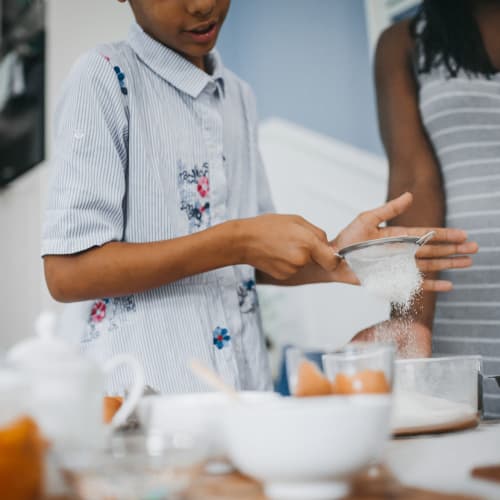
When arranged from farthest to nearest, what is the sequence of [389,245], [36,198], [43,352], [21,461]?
[36,198] → [389,245] → [43,352] → [21,461]

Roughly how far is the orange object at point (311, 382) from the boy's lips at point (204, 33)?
722mm

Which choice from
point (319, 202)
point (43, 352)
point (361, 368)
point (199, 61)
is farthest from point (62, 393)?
point (319, 202)

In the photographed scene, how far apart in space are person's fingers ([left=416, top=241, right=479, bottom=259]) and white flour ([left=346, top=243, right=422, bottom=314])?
0.18 m

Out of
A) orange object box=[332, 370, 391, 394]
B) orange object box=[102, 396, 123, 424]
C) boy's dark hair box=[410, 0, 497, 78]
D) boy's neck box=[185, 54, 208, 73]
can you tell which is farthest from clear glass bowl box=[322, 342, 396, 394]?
boy's dark hair box=[410, 0, 497, 78]

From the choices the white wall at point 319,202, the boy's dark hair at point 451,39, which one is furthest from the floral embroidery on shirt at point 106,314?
the white wall at point 319,202

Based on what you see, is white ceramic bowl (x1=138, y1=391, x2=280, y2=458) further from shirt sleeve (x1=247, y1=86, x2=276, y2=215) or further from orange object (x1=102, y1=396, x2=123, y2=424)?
shirt sleeve (x1=247, y1=86, x2=276, y2=215)

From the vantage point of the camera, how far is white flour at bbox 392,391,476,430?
829 mm

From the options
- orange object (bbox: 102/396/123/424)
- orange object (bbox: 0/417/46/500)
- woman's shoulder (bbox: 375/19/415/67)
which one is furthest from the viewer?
woman's shoulder (bbox: 375/19/415/67)

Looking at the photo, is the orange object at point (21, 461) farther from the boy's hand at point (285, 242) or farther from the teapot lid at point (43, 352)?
the boy's hand at point (285, 242)

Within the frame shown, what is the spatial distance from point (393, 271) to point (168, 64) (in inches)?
22.5

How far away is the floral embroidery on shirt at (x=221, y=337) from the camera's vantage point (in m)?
1.21

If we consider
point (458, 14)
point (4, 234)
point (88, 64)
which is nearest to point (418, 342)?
point (88, 64)

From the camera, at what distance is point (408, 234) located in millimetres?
1136

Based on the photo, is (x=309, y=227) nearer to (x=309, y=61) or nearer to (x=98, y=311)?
(x=98, y=311)
